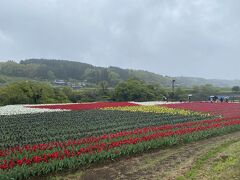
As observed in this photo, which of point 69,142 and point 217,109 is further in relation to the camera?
point 217,109

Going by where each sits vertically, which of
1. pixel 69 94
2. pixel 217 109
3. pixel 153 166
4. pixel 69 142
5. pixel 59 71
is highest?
pixel 59 71

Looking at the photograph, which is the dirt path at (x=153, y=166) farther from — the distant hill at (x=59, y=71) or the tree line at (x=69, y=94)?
the distant hill at (x=59, y=71)

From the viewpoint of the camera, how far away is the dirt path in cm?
885

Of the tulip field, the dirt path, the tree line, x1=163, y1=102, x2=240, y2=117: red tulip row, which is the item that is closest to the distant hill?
the tree line

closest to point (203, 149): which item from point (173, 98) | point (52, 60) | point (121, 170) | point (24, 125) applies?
point (121, 170)

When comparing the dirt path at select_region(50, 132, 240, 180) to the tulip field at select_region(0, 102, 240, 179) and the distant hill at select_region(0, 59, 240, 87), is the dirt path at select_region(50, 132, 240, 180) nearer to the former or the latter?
the tulip field at select_region(0, 102, 240, 179)

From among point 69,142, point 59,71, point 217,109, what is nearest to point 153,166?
point 69,142

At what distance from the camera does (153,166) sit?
990 cm

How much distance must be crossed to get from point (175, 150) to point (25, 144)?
17.9ft

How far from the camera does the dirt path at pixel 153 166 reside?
8852 mm

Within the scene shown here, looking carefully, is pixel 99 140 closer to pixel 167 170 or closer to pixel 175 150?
pixel 175 150

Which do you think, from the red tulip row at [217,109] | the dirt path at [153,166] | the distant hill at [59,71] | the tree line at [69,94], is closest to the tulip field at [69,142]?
the dirt path at [153,166]

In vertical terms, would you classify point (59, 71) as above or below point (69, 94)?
above

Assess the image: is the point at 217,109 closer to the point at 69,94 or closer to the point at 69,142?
the point at 69,142
